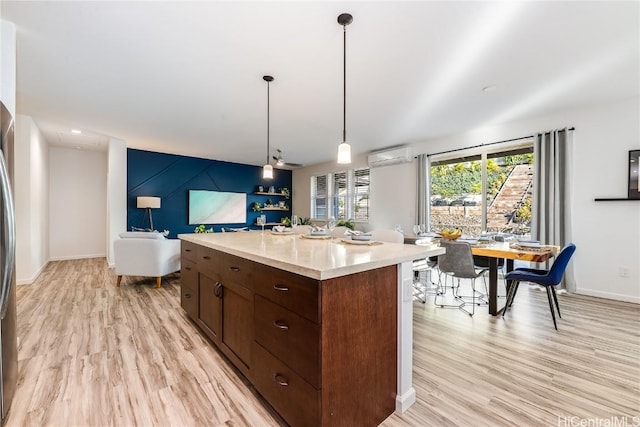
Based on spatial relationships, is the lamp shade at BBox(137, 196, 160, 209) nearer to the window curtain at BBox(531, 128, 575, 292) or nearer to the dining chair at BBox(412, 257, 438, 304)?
the dining chair at BBox(412, 257, 438, 304)

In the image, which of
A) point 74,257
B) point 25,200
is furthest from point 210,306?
point 74,257

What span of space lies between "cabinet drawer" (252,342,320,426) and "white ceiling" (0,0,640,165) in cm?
228

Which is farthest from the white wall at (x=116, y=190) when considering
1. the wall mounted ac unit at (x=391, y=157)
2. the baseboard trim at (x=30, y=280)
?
the wall mounted ac unit at (x=391, y=157)

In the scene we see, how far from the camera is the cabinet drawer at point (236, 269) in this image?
5.43ft

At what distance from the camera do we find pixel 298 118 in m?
4.16

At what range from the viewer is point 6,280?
1.42 meters

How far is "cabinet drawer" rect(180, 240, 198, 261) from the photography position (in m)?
2.60

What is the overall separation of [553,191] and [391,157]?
9.26 feet

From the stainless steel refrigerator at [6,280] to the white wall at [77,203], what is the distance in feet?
20.6

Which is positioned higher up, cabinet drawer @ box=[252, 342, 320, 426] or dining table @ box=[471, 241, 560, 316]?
dining table @ box=[471, 241, 560, 316]

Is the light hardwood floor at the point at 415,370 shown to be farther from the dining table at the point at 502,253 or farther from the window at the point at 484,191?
the window at the point at 484,191


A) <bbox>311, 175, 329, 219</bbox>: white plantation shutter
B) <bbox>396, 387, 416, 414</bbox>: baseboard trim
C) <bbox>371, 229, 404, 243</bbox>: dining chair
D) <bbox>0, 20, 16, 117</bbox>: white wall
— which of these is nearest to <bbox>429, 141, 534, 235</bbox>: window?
<bbox>371, 229, 404, 243</bbox>: dining chair

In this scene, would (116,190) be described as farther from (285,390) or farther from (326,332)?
(326,332)

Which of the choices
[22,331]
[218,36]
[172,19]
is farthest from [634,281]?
[22,331]
